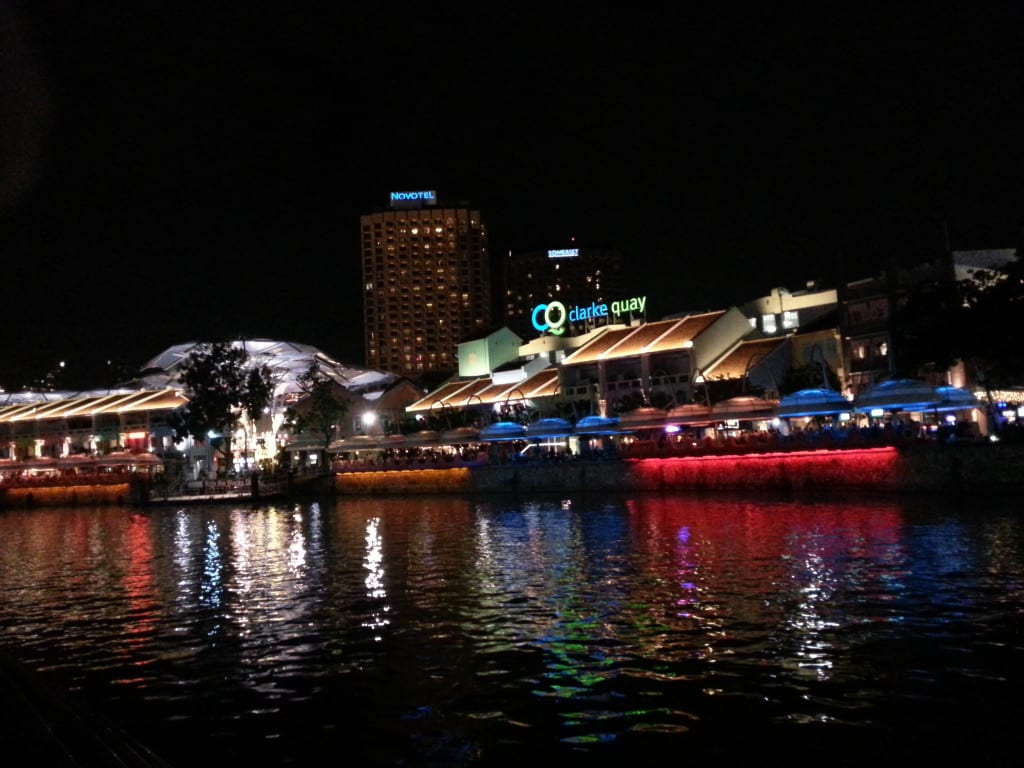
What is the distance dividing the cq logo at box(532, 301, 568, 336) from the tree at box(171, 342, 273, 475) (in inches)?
1066

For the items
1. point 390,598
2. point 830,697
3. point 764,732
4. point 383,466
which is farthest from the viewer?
point 383,466

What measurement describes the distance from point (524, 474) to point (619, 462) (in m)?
7.88

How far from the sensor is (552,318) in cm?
9462

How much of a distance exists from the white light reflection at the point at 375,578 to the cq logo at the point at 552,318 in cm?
5444

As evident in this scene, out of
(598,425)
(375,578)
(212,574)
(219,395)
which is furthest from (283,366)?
(375,578)

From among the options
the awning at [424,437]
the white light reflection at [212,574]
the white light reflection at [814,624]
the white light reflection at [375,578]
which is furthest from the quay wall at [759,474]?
the white light reflection at [212,574]

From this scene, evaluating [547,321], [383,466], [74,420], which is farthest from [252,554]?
[74,420]

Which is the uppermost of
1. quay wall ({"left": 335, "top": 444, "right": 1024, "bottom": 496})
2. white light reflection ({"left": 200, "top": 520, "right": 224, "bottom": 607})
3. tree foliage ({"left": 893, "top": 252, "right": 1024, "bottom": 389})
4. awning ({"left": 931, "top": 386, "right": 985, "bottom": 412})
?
tree foliage ({"left": 893, "top": 252, "right": 1024, "bottom": 389})

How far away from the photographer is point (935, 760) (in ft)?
31.8

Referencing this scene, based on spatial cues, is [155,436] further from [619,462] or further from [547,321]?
[619,462]

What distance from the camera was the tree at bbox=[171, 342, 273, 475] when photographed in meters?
88.7

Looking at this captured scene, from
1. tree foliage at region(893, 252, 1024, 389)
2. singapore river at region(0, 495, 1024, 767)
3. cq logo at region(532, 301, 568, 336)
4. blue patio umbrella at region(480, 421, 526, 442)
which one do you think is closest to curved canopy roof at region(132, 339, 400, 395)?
cq logo at region(532, 301, 568, 336)

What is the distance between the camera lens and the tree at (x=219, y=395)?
88.7 meters

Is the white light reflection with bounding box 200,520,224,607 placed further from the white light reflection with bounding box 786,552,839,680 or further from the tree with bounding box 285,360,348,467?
the tree with bounding box 285,360,348,467
